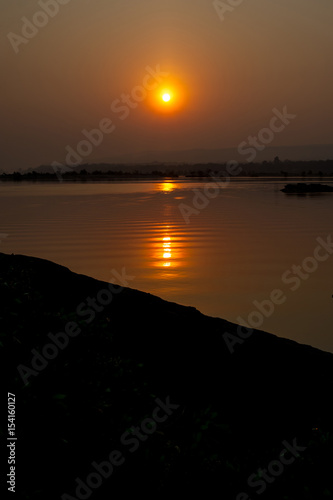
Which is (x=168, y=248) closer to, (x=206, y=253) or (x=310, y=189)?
(x=206, y=253)

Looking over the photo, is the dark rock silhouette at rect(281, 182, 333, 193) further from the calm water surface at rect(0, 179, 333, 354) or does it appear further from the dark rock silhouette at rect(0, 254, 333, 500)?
the dark rock silhouette at rect(0, 254, 333, 500)

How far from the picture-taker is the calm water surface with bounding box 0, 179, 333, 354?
1402cm

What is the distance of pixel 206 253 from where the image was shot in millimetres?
22359

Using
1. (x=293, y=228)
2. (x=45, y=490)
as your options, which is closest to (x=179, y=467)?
(x=45, y=490)

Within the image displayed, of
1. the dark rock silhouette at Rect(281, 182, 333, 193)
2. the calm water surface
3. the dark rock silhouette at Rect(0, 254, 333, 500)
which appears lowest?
the dark rock silhouette at Rect(0, 254, 333, 500)

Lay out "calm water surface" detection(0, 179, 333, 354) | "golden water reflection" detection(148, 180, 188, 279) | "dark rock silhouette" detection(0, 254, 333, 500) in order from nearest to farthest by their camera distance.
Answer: "dark rock silhouette" detection(0, 254, 333, 500) → "calm water surface" detection(0, 179, 333, 354) → "golden water reflection" detection(148, 180, 188, 279)

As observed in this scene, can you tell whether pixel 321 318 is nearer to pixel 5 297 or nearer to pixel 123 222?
pixel 5 297

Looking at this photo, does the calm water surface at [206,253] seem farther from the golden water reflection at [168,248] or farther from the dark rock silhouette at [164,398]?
the dark rock silhouette at [164,398]

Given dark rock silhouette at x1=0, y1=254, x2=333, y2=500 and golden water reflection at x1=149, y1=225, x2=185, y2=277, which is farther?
golden water reflection at x1=149, y1=225, x2=185, y2=277

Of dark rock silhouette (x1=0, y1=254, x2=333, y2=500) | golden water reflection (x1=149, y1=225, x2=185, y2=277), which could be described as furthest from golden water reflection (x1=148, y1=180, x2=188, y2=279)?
dark rock silhouette (x1=0, y1=254, x2=333, y2=500)

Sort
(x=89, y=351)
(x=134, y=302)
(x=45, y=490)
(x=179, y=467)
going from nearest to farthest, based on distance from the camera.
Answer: (x=45, y=490), (x=179, y=467), (x=89, y=351), (x=134, y=302)

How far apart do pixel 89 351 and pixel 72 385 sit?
27.5 inches

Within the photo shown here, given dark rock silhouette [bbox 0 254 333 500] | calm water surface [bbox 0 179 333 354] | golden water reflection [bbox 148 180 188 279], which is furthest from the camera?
golden water reflection [bbox 148 180 188 279]

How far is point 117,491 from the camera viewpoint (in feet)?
15.2
